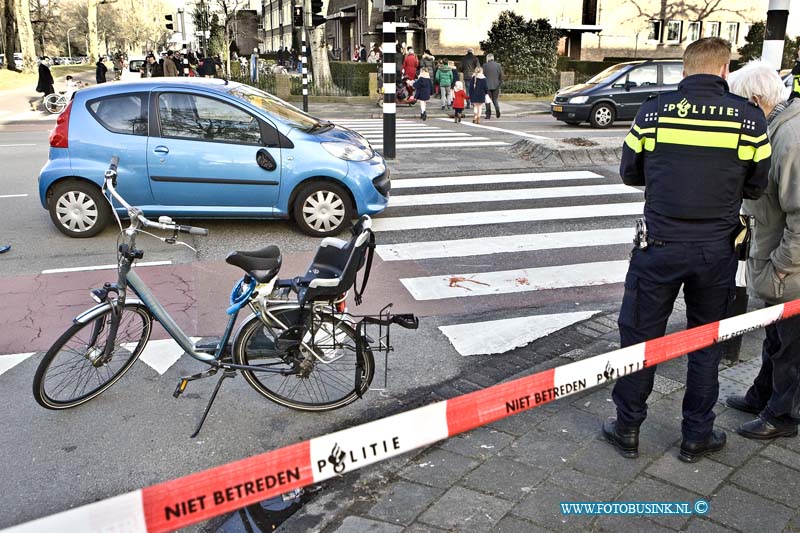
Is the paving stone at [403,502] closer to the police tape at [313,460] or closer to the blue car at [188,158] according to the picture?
the police tape at [313,460]

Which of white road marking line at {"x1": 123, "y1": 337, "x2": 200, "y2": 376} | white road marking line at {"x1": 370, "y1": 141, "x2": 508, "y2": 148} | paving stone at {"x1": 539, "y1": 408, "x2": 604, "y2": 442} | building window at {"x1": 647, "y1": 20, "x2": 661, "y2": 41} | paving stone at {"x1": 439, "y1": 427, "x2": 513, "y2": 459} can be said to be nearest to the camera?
paving stone at {"x1": 439, "y1": 427, "x2": 513, "y2": 459}

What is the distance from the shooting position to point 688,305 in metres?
3.46

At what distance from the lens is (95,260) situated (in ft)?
23.3

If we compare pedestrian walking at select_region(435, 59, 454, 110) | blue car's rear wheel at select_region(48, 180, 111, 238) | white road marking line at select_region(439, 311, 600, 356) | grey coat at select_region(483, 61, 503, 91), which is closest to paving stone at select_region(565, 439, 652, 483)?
white road marking line at select_region(439, 311, 600, 356)

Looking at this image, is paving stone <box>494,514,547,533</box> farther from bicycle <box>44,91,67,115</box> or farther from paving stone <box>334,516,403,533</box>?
bicycle <box>44,91,67,115</box>

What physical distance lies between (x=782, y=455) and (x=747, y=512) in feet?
2.10

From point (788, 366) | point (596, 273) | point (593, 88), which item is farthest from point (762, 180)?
point (593, 88)

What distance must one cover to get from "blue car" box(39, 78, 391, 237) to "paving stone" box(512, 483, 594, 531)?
5.15 metres

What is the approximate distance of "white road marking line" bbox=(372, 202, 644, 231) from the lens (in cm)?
855

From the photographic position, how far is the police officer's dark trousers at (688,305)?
3.25 meters

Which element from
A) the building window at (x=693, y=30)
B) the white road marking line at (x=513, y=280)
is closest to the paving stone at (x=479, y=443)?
the white road marking line at (x=513, y=280)

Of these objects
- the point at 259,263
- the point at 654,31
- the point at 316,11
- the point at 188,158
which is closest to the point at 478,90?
the point at 316,11

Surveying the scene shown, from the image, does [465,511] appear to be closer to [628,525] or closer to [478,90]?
[628,525]

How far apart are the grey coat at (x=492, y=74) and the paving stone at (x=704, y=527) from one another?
59.3 ft
